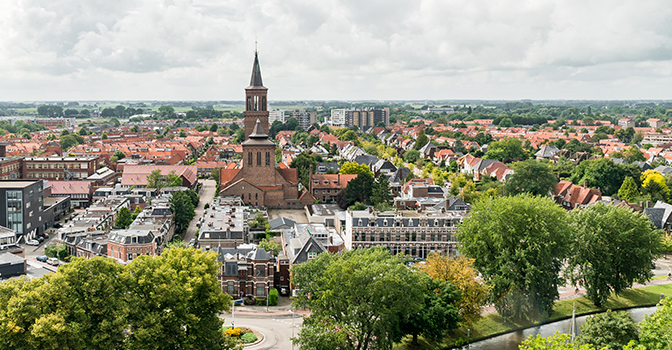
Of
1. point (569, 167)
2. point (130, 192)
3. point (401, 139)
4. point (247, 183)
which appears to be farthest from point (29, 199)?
point (401, 139)

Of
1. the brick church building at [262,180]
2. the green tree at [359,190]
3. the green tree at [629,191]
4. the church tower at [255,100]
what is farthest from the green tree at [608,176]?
the church tower at [255,100]

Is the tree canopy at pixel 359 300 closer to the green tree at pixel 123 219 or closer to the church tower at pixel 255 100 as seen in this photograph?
the green tree at pixel 123 219

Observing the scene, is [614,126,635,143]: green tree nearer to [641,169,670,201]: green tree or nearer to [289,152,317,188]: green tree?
[641,169,670,201]: green tree

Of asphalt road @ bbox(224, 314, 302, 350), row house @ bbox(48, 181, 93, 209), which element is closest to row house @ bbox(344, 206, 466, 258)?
asphalt road @ bbox(224, 314, 302, 350)

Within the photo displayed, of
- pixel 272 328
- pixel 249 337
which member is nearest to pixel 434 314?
pixel 272 328

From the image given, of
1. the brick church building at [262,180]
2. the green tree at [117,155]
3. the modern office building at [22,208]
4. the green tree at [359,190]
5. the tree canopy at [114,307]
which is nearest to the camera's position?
the tree canopy at [114,307]
